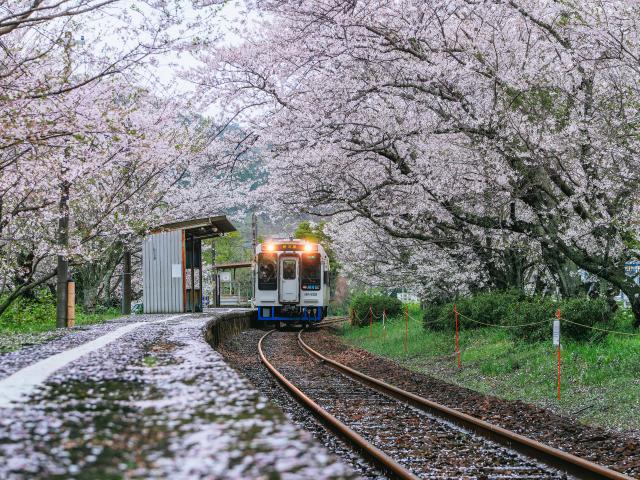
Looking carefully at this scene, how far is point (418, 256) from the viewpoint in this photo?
2089 centimetres

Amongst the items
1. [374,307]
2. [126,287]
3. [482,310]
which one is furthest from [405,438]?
[374,307]

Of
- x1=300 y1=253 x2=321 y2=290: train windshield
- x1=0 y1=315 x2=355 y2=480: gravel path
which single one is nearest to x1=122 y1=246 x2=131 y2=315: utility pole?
x1=300 y1=253 x2=321 y2=290: train windshield

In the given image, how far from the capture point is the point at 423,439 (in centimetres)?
715

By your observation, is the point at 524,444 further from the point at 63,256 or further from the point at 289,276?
the point at 289,276

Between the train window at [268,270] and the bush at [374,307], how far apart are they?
3936 millimetres

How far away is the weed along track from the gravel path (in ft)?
5.26

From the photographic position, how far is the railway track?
579 centimetres

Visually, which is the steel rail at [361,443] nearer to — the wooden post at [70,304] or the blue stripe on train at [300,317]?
the wooden post at [70,304]

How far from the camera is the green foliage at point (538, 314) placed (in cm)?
1173

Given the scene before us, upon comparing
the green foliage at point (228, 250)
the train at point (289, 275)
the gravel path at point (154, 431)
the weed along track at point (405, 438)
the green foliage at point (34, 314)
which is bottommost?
the weed along track at point (405, 438)

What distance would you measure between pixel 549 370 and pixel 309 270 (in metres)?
16.1

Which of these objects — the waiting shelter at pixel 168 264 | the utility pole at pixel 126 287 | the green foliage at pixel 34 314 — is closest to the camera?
the green foliage at pixel 34 314

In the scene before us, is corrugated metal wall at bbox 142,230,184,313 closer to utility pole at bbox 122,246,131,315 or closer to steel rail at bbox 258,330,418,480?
utility pole at bbox 122,246,131,315

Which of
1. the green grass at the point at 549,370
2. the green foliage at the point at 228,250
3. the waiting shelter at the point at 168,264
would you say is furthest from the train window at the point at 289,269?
the green foliage at the point at 228,250
